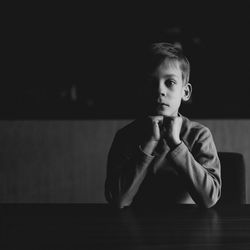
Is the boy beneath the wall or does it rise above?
above

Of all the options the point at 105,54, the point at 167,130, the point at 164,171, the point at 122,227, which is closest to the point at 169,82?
the point at 167,130

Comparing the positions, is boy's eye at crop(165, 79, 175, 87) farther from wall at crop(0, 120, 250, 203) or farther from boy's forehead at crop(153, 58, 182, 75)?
wall at crop(0, 120, 250, 203)

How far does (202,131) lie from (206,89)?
3.31 feet

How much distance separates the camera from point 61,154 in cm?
243

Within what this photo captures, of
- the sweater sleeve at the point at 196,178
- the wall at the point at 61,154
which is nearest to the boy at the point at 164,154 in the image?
the sweater sleeve at the point at 196,178

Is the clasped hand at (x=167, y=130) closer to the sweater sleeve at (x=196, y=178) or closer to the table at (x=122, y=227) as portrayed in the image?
the sweater sleeve at (x=196, y=178)

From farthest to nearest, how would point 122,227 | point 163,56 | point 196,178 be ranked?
point 163,56 < point 196,178 < point 122,227

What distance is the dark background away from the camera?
2400 millimetres

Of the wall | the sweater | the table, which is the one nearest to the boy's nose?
the sweater

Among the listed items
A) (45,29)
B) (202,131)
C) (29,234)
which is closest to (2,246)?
(29,234)

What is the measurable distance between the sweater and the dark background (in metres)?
0.96

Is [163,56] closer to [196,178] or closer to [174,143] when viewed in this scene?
[174,143]

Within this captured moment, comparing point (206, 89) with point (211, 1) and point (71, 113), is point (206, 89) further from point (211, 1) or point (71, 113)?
point (71, 113)

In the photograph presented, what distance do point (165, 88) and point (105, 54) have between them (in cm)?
116
